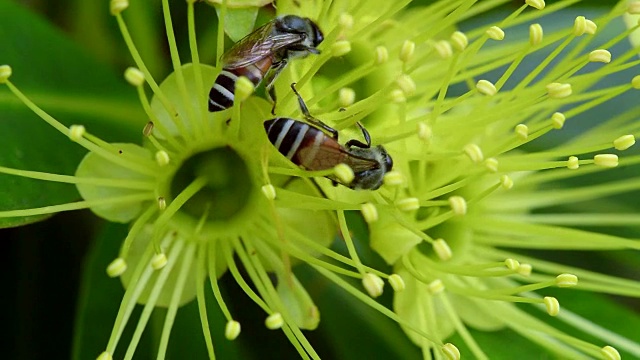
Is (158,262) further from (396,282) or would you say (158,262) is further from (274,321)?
(396,282)

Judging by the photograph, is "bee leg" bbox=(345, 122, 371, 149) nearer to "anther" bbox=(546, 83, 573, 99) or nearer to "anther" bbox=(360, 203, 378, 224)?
"anther" bbox=(360, 203, 378, 224)

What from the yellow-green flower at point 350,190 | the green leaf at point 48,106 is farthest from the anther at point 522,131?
the green leaf at point 48,106

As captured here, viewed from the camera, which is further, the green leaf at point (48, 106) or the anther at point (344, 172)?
the green leaf at point (48, 106)

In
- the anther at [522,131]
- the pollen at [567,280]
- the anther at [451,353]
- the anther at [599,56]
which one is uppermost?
the anther at [599,56]

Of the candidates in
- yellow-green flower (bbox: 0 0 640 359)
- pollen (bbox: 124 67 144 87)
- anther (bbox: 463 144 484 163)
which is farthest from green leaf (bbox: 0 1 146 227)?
anther (bbox: 463 144 484 163)

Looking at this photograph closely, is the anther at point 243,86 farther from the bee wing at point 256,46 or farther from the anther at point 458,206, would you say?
the anther at point 458,206

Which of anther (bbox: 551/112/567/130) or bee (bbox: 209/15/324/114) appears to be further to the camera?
anther (bbox: 551/112/567/130)

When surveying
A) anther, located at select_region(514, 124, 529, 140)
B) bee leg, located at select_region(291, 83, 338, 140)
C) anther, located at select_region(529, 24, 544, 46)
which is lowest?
anther, located at select_region(514, 124, 529, 140)

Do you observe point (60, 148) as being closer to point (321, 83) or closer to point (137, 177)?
point (137, 177)

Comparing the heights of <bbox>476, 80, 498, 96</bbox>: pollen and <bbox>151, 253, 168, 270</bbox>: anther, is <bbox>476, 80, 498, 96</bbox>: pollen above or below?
below
